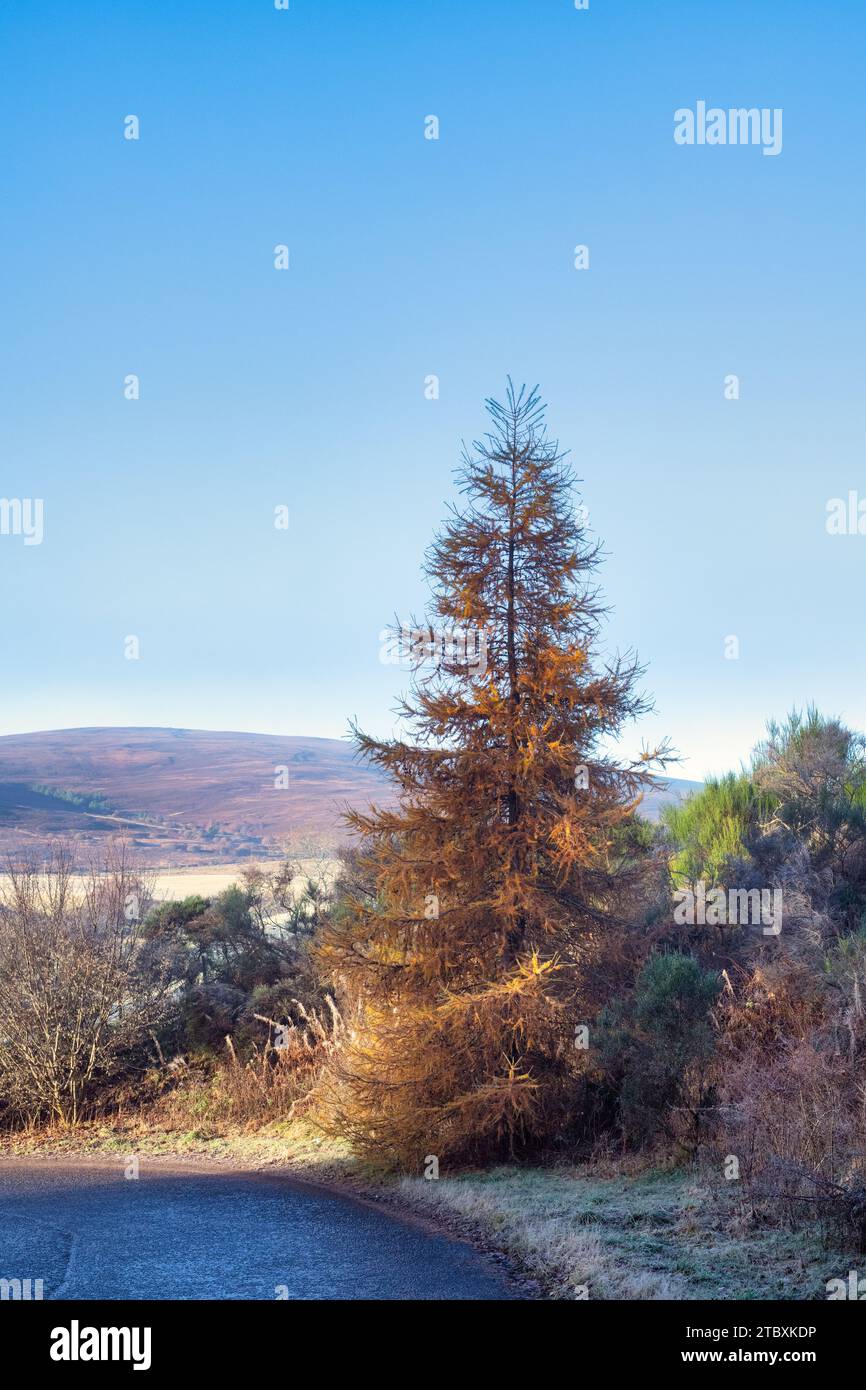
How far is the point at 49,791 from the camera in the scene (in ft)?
229

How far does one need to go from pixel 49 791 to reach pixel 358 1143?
59.6m

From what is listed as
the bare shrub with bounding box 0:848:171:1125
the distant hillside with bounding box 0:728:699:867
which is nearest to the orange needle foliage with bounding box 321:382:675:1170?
the bare shrub with bounding box 0:848:171:1125

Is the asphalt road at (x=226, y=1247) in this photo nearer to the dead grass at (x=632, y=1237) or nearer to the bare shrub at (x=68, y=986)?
the dead grass at (x=632, y=1237)

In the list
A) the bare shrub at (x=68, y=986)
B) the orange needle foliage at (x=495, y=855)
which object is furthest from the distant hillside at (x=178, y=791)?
the orange needle foliage at (x=495, y=855)

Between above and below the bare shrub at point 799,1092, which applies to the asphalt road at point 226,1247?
below

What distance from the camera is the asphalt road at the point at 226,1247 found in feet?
30.0

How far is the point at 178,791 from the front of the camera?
247ft

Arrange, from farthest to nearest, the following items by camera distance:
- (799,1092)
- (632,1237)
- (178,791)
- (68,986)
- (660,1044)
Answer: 1. (178,791)
2. (68,986)
3. (660,1044)
4. (799,1092)
5. (632,1237)

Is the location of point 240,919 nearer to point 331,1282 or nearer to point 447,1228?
point 447,1228

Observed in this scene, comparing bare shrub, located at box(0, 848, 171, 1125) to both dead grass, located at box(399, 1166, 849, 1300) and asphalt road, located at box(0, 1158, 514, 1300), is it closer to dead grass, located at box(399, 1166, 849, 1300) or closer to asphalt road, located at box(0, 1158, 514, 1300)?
asphalt road, located at box(0, 1158, 514, 1300)

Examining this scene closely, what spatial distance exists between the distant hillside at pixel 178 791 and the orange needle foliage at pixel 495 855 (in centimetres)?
3467

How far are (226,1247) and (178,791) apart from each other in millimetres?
66365

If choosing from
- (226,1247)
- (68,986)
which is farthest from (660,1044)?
(68,986)

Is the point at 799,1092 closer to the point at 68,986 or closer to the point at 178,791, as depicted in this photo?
the point at 68,986
